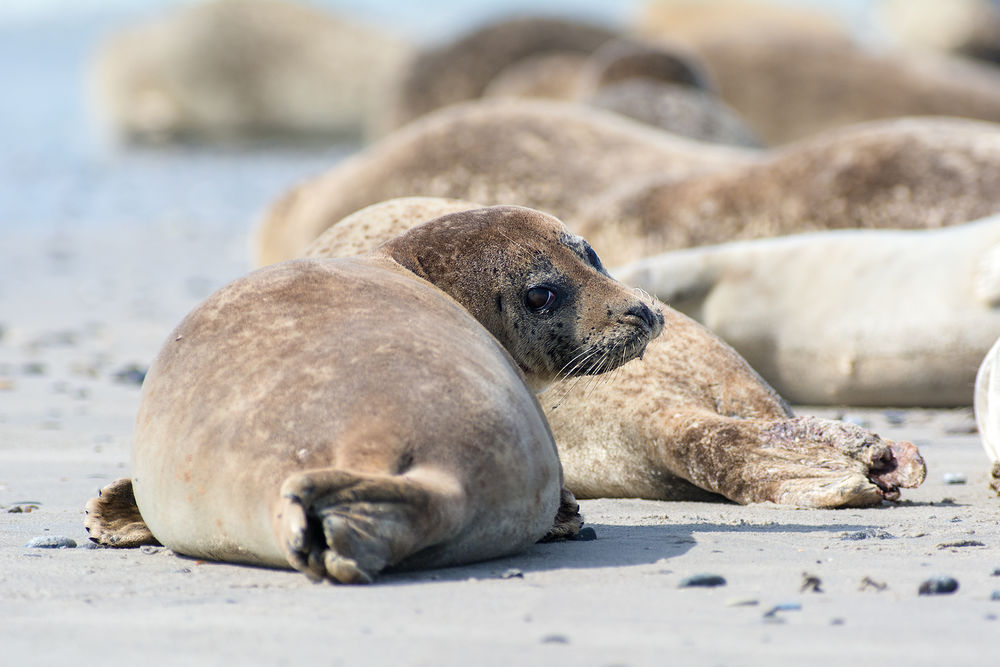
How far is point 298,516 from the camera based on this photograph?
2.46 meters

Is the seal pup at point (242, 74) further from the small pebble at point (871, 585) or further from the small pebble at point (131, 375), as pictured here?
the small pebble at point (871, 585)

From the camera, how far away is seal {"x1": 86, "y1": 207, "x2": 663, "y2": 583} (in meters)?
2.59

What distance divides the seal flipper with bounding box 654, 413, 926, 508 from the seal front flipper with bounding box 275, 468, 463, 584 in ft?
4.03

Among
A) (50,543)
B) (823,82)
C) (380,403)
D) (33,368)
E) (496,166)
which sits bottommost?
(33,368)

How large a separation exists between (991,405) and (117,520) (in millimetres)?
2143

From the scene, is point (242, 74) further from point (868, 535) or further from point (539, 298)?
point (868, 535)

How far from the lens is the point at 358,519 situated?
8.13 ft

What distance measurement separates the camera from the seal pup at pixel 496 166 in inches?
282

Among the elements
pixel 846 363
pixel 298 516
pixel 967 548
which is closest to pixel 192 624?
pixel 298 516

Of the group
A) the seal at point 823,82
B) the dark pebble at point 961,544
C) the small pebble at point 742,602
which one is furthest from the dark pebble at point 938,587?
the seal at point 823,82

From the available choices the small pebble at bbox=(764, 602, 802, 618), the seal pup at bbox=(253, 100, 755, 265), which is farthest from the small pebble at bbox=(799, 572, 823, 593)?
the seal pup at bbox=(253, 100, 755, 265)

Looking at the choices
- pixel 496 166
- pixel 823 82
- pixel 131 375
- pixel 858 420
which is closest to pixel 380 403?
pixel 858 420

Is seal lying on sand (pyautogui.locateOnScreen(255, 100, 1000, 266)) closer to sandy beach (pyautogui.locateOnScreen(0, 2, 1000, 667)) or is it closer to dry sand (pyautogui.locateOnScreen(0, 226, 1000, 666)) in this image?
sandy beach (pyautogui.locateOnScreen(0, 2, 1000, 667))

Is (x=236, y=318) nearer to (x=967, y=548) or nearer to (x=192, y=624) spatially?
(x=192, y=624)
